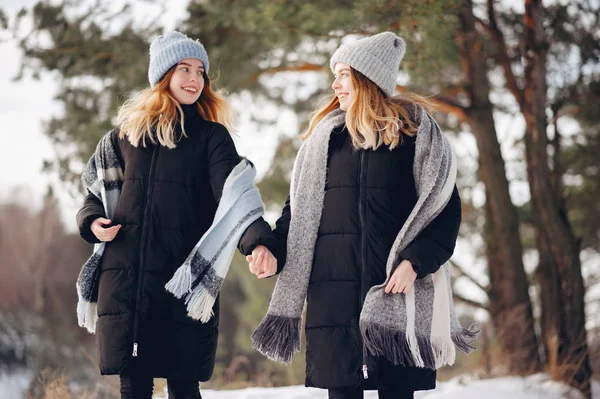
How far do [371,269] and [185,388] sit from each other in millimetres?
928

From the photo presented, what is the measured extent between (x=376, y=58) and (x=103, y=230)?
4.47 ft

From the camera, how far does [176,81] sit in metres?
3.57

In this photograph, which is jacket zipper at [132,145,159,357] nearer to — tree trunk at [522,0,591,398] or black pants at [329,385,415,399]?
black pants at [329,385,415,399]

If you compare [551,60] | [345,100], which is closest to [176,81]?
[345,100]

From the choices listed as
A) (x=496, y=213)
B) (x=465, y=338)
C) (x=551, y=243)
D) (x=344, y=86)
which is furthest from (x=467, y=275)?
(x=344, y=86)

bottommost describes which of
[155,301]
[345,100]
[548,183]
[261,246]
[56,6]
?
[155,301]

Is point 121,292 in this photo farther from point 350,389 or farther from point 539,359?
point 539,359

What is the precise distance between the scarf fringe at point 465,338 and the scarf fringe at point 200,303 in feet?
3.33

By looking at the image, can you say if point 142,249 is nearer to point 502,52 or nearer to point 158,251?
point 158,251

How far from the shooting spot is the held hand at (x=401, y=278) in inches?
121

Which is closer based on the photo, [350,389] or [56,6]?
[350,389]

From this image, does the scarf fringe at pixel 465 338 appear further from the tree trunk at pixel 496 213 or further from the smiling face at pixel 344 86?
the tree trunk at pixel 496 213

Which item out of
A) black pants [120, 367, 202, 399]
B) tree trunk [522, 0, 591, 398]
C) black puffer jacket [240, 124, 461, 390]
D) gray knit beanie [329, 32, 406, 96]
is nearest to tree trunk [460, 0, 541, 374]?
tree trunk [522, 0, 591, 398]

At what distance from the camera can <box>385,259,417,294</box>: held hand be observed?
10.1 feet
